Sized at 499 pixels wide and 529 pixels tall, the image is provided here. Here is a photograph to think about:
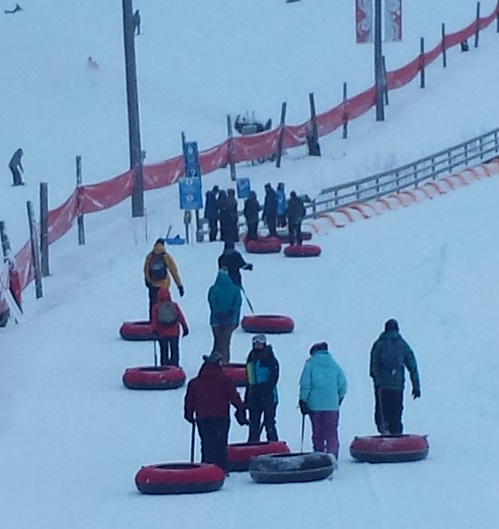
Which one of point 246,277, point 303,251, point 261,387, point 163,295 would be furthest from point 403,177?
point 261,387

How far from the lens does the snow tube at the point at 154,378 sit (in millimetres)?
18625

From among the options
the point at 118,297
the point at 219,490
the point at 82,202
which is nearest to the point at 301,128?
the point at 82,202

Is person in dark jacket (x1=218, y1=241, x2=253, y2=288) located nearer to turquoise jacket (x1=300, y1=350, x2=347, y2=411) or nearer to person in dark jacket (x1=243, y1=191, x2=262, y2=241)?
turquoise jacket (x1=300, y1=350, x2=347, y2=411)

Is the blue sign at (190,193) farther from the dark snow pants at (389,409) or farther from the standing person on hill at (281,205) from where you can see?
the dark snow pants at (389,409)

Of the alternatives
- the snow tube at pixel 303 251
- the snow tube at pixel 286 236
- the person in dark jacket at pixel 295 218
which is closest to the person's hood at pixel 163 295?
the snow tube at pixel 303 251

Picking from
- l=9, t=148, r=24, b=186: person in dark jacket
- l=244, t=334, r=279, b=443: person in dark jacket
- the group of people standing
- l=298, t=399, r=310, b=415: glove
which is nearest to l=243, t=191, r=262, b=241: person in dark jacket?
the group of people standing

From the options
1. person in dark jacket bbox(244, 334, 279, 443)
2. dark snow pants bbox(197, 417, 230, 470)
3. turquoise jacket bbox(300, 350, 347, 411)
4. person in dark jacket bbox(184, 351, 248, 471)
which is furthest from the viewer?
person in dark jacket bbox(244, 334, 279, 443)

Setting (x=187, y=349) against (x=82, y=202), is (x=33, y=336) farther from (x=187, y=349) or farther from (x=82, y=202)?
(x=82, y=202)

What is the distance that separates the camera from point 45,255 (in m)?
29.1

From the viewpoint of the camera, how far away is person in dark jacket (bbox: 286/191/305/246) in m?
29.9

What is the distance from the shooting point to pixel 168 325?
18.8 meters

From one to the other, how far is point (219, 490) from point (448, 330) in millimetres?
8875

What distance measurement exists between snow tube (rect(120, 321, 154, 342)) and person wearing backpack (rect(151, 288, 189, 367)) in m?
2.51

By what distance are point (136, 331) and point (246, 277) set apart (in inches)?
228
